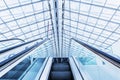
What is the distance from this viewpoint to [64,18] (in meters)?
23.1

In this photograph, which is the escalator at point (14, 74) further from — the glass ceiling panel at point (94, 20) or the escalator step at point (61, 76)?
the glass ceiling panel at point (94, 20)

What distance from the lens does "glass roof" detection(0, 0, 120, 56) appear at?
1768 cm

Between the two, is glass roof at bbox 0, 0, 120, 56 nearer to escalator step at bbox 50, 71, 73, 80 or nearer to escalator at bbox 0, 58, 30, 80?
escalator step at bbox 50, 71, 73, 80

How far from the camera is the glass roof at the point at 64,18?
17677 millimetres

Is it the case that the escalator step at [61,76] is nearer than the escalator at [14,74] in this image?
No

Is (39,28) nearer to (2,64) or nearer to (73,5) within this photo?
(73,5)

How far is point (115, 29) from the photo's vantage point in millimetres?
20188

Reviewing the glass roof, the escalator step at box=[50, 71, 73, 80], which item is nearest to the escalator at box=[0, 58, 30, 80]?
the escalator step at box=[50, 71, 73, 80]

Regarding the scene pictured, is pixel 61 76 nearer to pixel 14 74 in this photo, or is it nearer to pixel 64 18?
pixel 14 74

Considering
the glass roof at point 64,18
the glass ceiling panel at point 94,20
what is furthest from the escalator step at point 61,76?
the glass ceiling panel at point 94,20

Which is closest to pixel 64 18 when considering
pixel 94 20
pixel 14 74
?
pixel 94 20

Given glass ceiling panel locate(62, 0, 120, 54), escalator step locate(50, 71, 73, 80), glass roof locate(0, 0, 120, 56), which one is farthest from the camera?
glass roof locate(0, 0, 120, 56)

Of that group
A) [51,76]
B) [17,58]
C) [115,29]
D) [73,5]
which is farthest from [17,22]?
[17,58]

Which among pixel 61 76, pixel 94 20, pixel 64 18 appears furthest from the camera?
pixel 64 18
